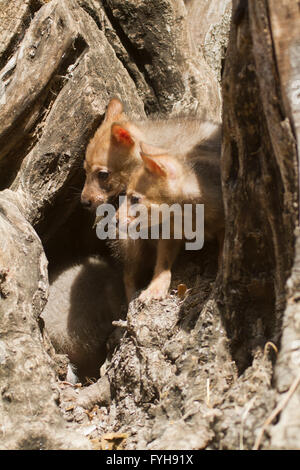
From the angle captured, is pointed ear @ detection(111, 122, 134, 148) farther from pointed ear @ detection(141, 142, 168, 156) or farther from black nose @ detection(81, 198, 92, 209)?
black nose @ detection(81, 198, 92, 209)

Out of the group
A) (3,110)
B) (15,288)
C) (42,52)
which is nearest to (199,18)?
(42,52)

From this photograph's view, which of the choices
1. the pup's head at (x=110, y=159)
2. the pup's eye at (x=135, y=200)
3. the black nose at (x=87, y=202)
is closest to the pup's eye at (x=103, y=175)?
the pup's head at (x=110, y=159)

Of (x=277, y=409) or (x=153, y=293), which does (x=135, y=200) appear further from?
(x=277, y=409)

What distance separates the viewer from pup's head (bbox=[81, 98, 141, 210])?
405 centimetres

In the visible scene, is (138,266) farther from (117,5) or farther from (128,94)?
(117,5)

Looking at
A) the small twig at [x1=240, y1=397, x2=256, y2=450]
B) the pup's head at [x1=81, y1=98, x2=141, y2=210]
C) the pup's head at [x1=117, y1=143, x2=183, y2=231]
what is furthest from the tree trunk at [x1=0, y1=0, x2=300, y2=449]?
the pup's head at [x1=117, y1=143, x2=183, y2=231]

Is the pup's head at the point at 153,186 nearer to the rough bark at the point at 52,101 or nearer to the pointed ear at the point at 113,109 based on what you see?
the pointed ear at the point at 113,109

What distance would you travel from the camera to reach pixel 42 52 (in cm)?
390

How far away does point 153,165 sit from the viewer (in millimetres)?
3459

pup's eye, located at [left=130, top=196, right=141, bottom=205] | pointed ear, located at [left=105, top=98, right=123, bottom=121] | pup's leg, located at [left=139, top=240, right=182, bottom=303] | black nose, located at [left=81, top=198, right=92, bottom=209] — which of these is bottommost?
pup's leg, located at [left=139, top=240, right=182, bottom=303]

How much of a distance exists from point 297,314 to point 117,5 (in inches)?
123

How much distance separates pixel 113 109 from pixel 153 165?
795 millimetres

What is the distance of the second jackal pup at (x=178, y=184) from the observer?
3.47 metres

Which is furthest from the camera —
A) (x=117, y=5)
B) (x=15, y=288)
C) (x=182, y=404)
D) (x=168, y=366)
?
(x=117, y=5)
